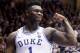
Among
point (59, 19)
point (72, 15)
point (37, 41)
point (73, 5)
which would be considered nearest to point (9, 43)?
point (37, 41)

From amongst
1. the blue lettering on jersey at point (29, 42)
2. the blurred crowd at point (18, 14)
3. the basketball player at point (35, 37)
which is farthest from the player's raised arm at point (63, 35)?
the blurred crowd at point (18, 14)

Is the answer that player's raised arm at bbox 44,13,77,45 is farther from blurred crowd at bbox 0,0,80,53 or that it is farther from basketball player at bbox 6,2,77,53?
blurred crowd at bbox 0,0,80,53

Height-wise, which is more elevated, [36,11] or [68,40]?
[36,11]

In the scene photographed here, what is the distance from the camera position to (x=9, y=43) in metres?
3.48

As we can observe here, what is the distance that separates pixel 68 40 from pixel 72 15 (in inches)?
253

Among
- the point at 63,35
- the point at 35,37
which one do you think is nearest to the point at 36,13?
the point at 35,37

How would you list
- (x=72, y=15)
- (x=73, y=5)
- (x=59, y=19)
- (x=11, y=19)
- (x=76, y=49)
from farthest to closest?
(x=73, y=5) < (x=72, y=15) < (x=11, y=19) < (x=76, y=49) < (x=59, y=19)

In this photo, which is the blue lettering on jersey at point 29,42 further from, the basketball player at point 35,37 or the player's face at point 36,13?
the player's face at point 36,13

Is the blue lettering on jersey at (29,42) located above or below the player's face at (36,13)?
below

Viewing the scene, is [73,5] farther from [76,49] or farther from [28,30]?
[28,30]

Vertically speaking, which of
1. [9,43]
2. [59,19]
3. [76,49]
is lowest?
[76,49]

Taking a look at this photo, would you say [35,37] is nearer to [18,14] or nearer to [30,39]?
[30,39]

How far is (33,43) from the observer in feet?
11.2

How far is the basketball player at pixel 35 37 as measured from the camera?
3375 mm
